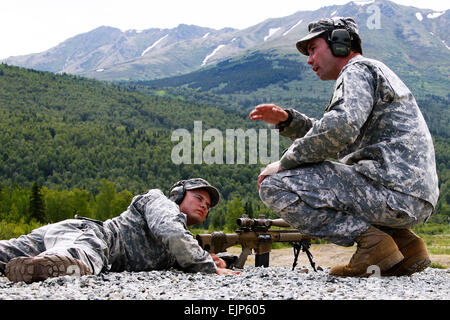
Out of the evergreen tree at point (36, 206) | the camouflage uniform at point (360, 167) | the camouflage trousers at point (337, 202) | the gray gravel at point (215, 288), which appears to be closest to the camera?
the gray gravel at point (215, 288)

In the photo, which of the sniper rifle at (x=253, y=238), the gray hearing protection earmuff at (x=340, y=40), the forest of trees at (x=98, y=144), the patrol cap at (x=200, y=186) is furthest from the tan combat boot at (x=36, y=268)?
the forest of trees at (x=98, y=144)

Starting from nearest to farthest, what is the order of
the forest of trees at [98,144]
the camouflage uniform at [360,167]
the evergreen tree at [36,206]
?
the camouflage uniform at [360,167] → the evergreen tree at [36,206] → the forest of trees at [98,144]

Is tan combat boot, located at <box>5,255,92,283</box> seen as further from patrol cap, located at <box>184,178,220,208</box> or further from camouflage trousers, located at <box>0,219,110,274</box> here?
patrol cap, located at <box>184,178,220,208</box>

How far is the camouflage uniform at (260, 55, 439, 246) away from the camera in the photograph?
501 centimetres

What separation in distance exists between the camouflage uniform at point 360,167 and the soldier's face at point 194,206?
1123 millimetres

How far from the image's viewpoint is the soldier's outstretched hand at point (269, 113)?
561cm

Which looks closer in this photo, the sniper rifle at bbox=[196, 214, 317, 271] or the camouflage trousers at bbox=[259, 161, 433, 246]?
the camouflage trousers at bbox=[259, 161, 433, 246]

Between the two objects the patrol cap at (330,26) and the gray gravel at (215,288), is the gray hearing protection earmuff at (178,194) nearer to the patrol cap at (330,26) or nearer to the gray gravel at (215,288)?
the gray gravel at (215,288)

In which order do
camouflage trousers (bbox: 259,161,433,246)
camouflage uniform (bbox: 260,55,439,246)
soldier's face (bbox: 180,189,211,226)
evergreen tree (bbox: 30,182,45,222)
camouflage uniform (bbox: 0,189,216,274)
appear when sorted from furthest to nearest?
evergreen tree (bbox: 30,182,45,222) → soldier's face (bbox: 180,189,211,226) → camouflage uniform (bbox: 0,189,216,274) → camouflage trousers (bbox: 259,161,433,246) → camouflage uniform (bbox: 260,55,439,246)

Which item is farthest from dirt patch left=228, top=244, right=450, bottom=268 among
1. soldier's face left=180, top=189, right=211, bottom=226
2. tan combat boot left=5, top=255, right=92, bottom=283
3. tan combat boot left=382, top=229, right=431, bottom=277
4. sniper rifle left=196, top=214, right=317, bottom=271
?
tan combat boot left=5, top=255, right=92, bottom=283

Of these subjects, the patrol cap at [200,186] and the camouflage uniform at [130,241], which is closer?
the camouflage uniform at [130,241]

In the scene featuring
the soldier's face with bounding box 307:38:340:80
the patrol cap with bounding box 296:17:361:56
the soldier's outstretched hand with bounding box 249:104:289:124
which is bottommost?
the soldier's outstretched hand with bounding box 249:104:289:124

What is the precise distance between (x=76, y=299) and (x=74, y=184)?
287ft
